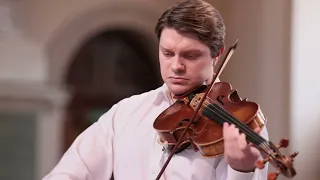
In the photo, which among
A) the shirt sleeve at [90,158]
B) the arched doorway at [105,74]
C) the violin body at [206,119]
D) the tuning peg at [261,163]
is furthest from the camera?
the arched doorway at [105,74]

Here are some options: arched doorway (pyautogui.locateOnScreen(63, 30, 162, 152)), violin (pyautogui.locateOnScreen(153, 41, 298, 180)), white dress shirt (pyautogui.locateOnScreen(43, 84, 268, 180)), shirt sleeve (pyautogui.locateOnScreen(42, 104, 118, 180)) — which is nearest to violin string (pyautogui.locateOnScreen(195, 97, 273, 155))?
violin (pyautogui.locateOnScreen(153, 41, 298, 180))

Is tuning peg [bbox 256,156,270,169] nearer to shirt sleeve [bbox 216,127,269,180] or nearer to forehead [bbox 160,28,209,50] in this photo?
shirt sleeve [bbox 216,127,269,180]

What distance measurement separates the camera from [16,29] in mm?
3191

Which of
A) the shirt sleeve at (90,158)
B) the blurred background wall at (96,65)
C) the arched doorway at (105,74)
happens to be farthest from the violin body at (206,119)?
the arched doorway at (105,74)

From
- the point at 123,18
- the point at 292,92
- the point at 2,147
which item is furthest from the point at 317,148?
the point at 2,147

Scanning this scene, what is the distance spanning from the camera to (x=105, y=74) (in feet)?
11.7

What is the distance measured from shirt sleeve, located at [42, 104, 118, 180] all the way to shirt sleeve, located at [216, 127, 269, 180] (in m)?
0.20

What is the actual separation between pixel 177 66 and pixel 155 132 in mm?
132

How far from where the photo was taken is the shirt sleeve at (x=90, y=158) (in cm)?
100

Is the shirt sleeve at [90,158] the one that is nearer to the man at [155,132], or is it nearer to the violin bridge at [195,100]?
the man at [155,132]

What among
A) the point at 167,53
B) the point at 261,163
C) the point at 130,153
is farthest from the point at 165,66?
the point at 261,163

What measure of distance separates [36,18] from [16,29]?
0.12 metres

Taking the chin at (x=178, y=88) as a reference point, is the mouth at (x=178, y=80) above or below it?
above

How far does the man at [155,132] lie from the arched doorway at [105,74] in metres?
2.45
